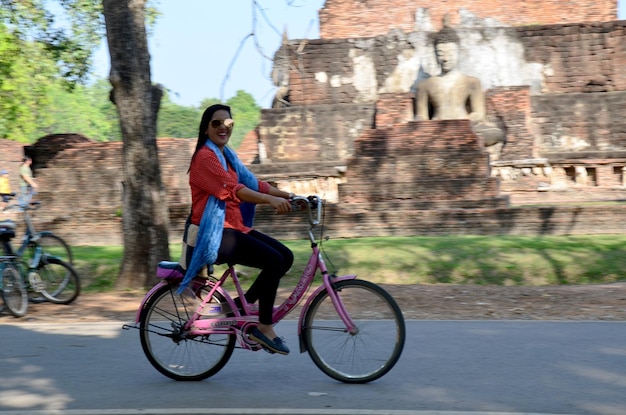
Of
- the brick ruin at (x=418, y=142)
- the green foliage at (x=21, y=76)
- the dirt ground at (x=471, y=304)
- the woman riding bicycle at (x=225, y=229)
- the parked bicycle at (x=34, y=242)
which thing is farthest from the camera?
the green foliage at (x=21, y=76)

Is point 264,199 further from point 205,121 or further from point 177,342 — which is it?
point 177,342

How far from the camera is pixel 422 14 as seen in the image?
35.0 metres

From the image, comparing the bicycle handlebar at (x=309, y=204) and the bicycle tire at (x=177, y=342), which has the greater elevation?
the bicycle handlebar at (x=309, y=204)

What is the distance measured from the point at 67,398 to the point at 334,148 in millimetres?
19907

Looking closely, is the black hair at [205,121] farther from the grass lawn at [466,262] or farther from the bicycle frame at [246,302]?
the grass lawn at [466,262]

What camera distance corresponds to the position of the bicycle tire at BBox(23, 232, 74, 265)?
33.5 feet

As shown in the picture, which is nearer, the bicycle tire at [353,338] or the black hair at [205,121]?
the bicycle tire at [353,338]

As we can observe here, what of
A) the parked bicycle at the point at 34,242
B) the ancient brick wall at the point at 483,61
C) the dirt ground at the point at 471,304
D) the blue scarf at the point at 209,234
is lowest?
the dirt ground at the point at 471,304

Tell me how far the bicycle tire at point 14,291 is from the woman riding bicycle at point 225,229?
4.32 m

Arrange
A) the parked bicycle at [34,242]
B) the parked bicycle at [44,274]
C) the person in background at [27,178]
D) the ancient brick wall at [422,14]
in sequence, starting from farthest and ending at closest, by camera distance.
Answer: the ancient brick wall at [422,14]
the person in background at [27,178]
the parked bicycle at [34,242]
the parked bicycle at [44,274]

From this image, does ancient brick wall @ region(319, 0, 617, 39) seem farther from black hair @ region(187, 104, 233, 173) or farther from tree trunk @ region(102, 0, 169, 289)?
black hair @ region(187, 104, 233, 173)

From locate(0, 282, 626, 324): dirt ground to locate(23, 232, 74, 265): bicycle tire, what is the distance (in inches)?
22.6

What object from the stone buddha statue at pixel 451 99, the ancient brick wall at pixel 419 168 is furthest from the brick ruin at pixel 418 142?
the stone buddha statue at pixel 451 99

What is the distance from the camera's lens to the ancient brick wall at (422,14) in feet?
112
